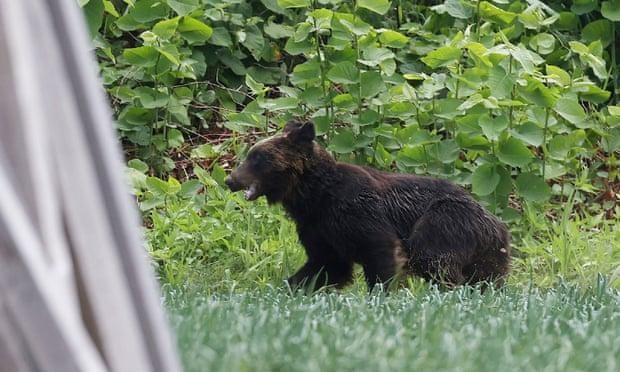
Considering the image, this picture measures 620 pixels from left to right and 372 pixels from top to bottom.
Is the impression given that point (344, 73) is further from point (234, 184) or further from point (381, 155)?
point (234, 184)

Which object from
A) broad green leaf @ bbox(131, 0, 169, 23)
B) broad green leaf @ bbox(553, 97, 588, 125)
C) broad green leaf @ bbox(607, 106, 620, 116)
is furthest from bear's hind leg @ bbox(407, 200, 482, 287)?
broad green leaf @ bbox(131, 0, 169, 23)

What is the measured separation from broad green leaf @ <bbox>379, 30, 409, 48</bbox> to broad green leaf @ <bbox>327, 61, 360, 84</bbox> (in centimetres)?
34

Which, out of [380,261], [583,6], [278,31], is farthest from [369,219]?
[583,6]

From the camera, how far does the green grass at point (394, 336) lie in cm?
317

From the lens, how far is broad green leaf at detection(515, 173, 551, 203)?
28.3ft

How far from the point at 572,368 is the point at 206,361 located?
3.35 ft

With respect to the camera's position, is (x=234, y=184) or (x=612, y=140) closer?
(x=234, y=184)

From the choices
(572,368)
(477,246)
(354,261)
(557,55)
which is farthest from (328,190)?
(572,368)

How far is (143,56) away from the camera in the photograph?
29.5ft

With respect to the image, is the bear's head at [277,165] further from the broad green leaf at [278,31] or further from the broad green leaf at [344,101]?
the broad green leaf at [278,31]

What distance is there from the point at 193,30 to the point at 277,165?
6.95 feet

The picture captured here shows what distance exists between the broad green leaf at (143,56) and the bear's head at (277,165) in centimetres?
171

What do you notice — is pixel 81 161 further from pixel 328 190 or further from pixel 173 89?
pixel 173 89

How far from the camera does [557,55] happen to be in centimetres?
1005
